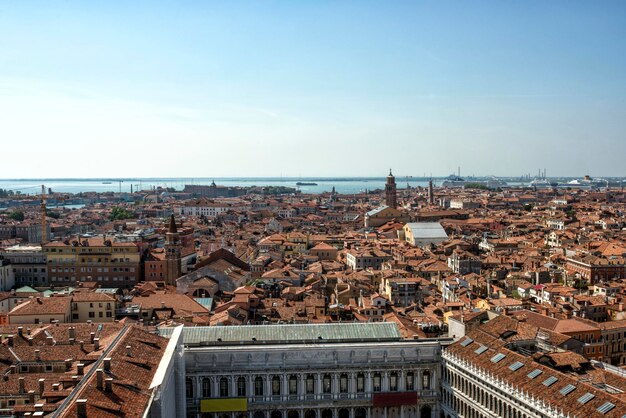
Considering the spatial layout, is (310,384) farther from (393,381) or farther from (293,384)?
(393,381)

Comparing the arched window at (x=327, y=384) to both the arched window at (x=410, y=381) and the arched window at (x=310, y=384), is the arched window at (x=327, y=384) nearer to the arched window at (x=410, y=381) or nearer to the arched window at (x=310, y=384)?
the arched window at (x=310, y=384)

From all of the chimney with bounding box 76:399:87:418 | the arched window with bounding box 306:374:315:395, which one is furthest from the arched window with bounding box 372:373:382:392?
the chimney with bounding box 76:399:87:418

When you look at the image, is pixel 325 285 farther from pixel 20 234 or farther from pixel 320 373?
pixel 20 234


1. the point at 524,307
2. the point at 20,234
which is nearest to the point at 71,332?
the point at 524,307

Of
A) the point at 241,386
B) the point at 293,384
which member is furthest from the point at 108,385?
the point at 293,384

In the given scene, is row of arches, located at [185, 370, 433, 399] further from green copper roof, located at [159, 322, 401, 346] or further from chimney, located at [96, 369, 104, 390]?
chimney, located at [96, 369, 104, 390]

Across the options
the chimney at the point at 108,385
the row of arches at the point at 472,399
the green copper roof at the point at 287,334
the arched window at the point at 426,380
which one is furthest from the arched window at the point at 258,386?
the chimney at the point at 108,385
